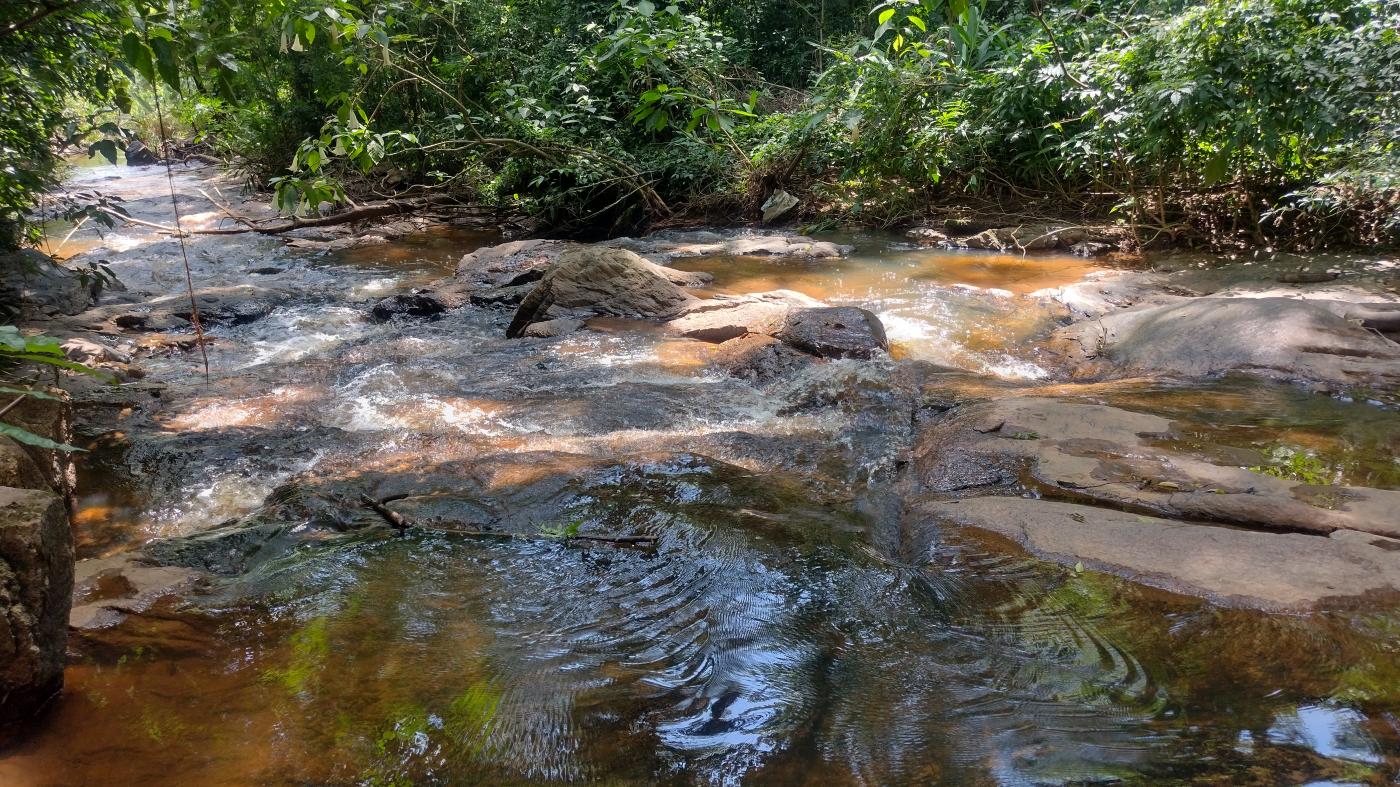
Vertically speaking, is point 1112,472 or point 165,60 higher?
point 165,60

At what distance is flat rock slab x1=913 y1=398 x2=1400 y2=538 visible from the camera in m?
2.75

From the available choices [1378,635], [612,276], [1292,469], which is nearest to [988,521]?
[1378,635]

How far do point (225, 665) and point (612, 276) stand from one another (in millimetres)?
5109

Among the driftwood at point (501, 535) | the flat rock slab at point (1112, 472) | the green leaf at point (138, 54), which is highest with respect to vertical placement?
Answer: the green leaf at point (138, 54)

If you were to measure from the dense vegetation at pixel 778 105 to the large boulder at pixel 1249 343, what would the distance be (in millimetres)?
1326

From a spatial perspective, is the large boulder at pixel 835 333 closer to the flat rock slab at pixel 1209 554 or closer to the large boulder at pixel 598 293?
the large boulder at pixel 598 293

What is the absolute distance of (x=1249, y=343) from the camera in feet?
15.6

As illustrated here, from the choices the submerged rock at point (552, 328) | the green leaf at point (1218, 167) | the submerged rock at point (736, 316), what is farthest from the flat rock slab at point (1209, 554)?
the green leaf at point (1218, 167)

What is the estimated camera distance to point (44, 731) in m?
1.79

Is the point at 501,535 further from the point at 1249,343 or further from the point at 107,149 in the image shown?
the point at 1249,343

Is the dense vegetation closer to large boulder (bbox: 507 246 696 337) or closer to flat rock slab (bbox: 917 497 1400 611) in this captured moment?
large boulder (bbox: 507 246 696 337)

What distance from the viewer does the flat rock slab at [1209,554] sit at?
2.24 metres

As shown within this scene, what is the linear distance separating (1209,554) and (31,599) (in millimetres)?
3076

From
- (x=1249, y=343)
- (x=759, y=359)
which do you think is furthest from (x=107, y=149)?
(x=1249, y=343)
